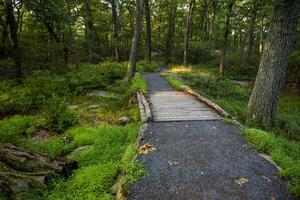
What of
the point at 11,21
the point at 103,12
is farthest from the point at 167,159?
the point at 103,12

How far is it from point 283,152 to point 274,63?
2.53 metres

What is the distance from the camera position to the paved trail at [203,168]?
377 cm

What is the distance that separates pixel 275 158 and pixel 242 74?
1893 centimetres

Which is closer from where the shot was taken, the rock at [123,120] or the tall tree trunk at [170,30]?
the rock at [123,120]

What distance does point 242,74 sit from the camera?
74.0 ft

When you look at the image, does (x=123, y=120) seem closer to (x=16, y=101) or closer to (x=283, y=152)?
(x=283, y=152)

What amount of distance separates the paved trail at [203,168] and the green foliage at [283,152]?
0.59 feet

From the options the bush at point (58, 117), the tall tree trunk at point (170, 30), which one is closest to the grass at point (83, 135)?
the bush at point (58, 117)

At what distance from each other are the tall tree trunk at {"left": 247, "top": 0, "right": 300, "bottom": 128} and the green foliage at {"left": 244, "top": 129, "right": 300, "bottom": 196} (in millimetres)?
1188

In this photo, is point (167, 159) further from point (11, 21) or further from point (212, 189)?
point (11, 21)

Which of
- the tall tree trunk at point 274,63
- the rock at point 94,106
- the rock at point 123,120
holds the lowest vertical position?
the rock at point 94,106

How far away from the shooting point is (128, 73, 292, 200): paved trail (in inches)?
149

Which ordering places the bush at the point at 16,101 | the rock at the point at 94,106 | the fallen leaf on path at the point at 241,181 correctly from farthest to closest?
the rock at the point at 94,106 → the bush at the point at 16,101 → the fallen leaf on path at the point at 241,181

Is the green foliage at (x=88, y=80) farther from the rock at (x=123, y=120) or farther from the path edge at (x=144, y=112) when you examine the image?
the rock at (x=123, y=120)
